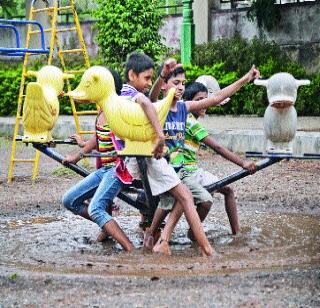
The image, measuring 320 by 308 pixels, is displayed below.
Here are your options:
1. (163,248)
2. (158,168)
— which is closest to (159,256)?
(163,248)

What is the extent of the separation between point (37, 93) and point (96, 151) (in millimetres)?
642

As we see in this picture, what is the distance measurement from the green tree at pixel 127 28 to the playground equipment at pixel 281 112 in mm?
11080

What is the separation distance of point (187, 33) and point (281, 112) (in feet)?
41.8

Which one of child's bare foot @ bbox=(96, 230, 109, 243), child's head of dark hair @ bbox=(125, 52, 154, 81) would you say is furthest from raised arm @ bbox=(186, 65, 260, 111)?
child's bare foot @ bbox=(96, 230, 109, 243)

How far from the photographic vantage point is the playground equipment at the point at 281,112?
6.69 m

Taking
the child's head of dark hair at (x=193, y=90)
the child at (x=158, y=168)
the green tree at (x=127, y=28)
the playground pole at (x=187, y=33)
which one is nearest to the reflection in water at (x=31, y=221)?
the child's head of dark hair at (x=193, y=90)

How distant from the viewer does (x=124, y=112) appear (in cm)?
638

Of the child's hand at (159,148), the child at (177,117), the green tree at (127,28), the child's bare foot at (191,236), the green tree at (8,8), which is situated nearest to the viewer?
the child's hand at (159,148)

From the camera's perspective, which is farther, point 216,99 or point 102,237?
point 102,237

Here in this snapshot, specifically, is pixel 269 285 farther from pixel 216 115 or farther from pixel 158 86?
pixel 216 115

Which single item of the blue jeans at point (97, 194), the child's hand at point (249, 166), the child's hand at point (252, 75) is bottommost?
the blue jeans at point (97, 194)

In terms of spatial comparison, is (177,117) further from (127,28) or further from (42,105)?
(127,28)

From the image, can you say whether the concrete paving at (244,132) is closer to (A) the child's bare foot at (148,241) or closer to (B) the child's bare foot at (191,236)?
(B) the child's bare foot at (191,236)

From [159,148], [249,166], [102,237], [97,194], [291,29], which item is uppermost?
[291,29]
